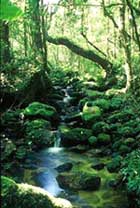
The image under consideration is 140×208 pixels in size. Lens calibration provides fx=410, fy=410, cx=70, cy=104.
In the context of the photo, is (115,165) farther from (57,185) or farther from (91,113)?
(91,113)

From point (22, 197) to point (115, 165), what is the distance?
5384mm

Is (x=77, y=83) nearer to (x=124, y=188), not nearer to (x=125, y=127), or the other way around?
(x=125, y=127)

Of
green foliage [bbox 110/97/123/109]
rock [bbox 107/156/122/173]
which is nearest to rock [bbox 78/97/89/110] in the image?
green foliage [bbox 110/97/123/109]

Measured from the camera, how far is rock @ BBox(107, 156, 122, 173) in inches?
398

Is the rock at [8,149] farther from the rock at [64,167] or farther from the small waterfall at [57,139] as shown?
the small waterfall at [57,139]

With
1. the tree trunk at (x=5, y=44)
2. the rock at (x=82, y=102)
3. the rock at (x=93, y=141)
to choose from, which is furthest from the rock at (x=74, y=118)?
the tree trunk at (x=5, y=44)

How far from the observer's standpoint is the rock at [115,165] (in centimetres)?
1012

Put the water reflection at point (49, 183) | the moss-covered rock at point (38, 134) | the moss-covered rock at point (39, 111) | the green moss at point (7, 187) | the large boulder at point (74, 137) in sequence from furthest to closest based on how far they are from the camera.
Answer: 1. the moss-covered rock at point (39, 111)
2. the large boulder at point (74, 137)
3. the moss-covered rock at point (38, 134)
4. the water reflection at point (49, 183)
5. the green moss at point (7, 187)

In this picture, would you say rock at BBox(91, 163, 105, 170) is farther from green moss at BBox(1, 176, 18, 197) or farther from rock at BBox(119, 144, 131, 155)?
green moss at BBox(1, 176, 18, 197)

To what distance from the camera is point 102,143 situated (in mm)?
12703

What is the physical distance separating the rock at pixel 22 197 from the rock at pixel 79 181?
374cm

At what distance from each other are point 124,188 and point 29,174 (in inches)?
101

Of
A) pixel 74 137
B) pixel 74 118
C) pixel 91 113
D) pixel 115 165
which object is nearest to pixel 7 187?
pixel 115 165

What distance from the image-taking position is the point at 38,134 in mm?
12633
